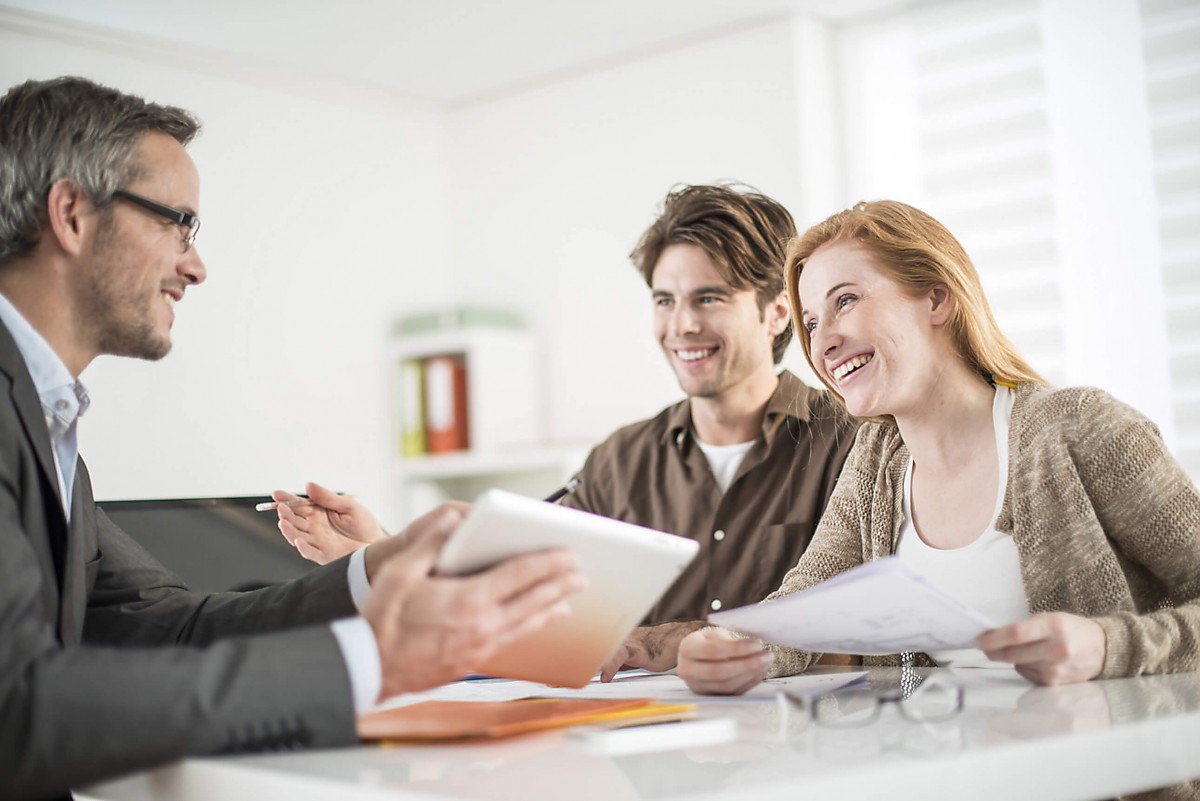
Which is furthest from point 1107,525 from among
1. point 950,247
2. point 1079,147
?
point 1079,147

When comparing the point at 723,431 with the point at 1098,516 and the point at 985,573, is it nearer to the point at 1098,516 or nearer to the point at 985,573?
the point at 985,573

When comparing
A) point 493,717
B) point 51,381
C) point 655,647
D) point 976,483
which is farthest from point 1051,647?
point 51,381

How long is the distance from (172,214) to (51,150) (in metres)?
0.17

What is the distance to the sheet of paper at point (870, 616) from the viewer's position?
1.15 m

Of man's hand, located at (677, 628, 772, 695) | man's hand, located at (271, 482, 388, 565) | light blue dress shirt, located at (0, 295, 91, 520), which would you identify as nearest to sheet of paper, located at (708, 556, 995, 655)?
man's hand, located at (677, 628, 772, 695)

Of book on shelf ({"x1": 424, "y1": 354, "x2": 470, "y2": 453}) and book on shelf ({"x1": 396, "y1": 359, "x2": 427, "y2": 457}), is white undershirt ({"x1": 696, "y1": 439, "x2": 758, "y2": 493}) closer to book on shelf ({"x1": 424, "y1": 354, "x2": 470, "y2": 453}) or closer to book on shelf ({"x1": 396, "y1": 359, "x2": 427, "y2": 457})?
book on shelf ({"x1": 424, "y1": 354, "x2": 470, "y2": 453})

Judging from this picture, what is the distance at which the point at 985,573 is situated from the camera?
1.71m

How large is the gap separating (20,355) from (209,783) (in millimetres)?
591

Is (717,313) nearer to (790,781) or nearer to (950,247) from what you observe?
(950,247)

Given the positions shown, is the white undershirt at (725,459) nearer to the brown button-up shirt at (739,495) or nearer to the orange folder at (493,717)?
the brown button-up shirt at (739,495)

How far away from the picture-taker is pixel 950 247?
1.91 metres

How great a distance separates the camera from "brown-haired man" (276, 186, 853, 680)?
7.98 feet

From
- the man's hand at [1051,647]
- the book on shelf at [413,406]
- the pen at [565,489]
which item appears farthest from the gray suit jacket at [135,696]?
the book on shelf at [413,406]

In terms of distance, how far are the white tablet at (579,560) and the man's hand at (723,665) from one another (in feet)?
0.53
